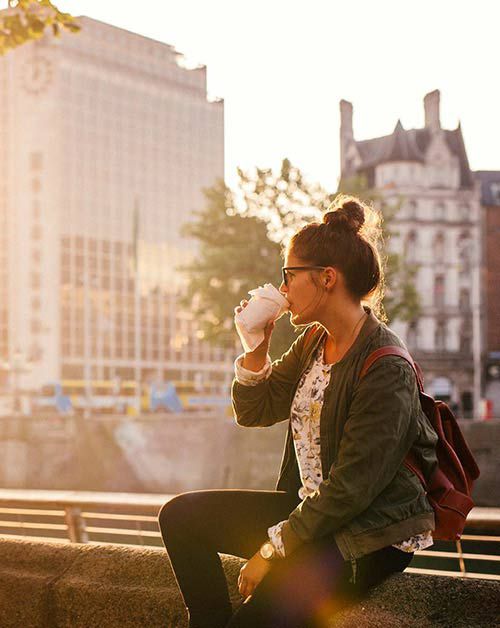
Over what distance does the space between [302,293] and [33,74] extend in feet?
311

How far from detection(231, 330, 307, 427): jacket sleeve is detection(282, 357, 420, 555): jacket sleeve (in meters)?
0.58

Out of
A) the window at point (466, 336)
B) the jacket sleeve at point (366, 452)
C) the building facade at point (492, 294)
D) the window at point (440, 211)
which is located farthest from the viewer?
the window at point (440, 211)

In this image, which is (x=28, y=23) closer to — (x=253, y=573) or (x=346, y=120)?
(x=253, y=573)

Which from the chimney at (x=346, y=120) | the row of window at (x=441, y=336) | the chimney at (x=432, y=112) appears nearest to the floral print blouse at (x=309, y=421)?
the row of window at (x=441, y=336)

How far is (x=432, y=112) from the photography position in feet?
215

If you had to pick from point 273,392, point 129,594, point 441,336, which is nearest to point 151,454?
point 441,336

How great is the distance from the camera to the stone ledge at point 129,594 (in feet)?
10.4

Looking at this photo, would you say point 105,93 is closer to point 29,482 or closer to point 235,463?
point 29,482

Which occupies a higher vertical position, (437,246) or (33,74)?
(33,74)

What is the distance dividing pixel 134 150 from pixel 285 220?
6797cm

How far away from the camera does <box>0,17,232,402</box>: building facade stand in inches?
3533

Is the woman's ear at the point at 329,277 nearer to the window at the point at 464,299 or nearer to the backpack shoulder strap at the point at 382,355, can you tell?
the backpack shoulder strap at the point at 382,355

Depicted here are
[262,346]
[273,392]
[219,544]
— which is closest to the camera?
[219,544]

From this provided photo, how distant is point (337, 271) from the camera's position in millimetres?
3055
